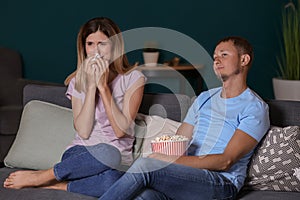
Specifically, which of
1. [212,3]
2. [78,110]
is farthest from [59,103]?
[212,3]

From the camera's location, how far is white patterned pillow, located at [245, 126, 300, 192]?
7.60 ft

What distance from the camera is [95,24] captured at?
8.61 ft

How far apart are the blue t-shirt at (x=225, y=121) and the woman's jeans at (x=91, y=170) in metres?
0.33

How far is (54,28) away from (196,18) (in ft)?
3.83

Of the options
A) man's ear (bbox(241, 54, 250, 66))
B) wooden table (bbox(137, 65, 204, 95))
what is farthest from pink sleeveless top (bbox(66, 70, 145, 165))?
wooden table (bbox(137, 65, 204, 95))

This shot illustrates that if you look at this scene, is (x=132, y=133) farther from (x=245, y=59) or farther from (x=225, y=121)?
(x=245, y=59)

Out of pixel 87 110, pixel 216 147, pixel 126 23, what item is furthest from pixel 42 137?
pixel 126 23

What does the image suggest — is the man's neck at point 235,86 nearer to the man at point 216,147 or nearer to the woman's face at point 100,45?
the man at point 216,147

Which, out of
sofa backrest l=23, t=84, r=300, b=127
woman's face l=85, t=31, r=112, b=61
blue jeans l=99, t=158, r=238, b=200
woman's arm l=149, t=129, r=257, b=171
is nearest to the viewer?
blue jeans l=99, t=158, r=238, b=200

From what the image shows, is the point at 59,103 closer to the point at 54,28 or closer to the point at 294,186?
the point at 294,186

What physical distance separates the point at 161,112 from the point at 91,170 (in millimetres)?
471

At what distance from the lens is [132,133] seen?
2.61 m

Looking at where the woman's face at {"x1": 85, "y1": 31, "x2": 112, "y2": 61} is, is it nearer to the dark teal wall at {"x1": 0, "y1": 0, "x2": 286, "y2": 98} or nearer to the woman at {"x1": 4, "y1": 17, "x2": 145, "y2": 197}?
the woman at {"x1": 4, "y1": 17, "x2": 145, "y2": 197}

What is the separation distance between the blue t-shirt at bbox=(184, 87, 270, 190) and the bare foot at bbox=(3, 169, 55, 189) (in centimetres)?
59
